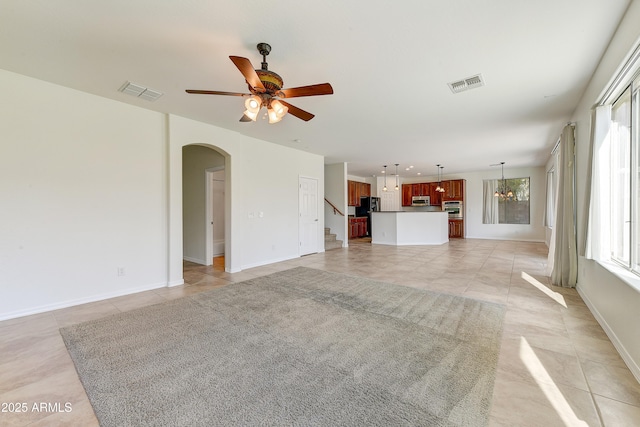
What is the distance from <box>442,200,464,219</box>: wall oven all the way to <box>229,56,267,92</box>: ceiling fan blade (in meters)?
10.3

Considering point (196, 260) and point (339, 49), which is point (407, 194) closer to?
point (196, 260)

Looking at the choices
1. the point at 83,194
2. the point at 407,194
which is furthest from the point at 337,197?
the point at 83,194

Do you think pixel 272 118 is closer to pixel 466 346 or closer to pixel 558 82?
pixel 466 346

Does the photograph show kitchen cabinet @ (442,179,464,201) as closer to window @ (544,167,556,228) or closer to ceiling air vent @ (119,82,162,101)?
window @ (544,167,556,228)

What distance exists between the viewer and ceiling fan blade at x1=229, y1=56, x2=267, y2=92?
1906mm

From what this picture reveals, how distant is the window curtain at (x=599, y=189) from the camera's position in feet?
9.10

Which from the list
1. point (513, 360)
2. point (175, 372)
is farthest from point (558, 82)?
point (175, 372)

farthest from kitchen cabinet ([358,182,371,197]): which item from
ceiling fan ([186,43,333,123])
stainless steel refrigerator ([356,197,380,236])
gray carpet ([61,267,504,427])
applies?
ceiling fan ([186,43,333,123])

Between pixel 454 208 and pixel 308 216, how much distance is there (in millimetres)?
6820

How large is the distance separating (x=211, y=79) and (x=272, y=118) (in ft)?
3.52

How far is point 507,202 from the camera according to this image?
9930mm

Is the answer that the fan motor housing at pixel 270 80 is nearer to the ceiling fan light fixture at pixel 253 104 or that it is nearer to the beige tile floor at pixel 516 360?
the ceiling fan light fixture at pixel 253 104

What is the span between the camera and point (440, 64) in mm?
2754

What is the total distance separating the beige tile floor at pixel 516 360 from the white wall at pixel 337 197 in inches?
152
